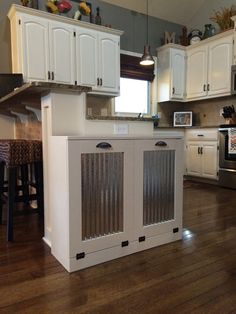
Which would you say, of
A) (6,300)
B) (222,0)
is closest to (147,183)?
(6,300)

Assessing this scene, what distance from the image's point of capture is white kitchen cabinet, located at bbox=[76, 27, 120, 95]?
3.90 metres

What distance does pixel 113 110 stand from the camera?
471 centimetres

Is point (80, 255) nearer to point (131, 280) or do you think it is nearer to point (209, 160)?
point (131, 280)

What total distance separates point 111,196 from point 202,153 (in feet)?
10.3

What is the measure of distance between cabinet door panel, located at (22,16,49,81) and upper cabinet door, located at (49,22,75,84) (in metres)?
0.09

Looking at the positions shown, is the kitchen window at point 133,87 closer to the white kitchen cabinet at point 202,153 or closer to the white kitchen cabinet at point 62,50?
the white kitchen cabinet at point 62,50

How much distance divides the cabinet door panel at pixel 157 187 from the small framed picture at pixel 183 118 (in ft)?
10.9

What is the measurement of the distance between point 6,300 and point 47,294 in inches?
7.8

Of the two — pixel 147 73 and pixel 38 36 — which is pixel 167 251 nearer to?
pixel 38 36

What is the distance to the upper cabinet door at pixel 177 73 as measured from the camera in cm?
491

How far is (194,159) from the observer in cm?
464

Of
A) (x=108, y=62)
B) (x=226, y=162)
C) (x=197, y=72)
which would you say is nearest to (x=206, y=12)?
(x=197, y=72)

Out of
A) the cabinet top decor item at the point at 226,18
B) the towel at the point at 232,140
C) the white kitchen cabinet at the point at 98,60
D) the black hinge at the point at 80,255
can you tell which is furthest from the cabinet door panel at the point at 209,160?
the black hinge at the point at 80,255

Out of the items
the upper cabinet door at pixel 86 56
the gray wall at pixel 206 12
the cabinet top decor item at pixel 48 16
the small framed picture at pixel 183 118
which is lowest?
the small framed picture at pixel 183 118
